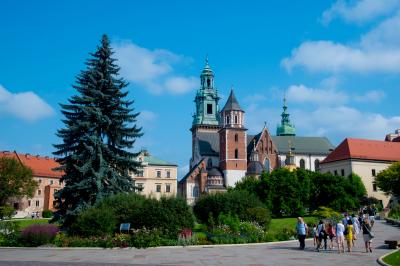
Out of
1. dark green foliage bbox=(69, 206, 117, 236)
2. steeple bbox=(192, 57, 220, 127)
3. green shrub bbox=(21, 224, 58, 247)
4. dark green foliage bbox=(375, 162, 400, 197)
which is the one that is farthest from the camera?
steeple bbox=(192, 57, 220, 127)

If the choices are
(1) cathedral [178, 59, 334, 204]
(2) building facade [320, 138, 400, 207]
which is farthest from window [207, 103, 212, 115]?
(2) building facade [320, 138, 400, 207]

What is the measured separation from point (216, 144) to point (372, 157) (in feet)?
101

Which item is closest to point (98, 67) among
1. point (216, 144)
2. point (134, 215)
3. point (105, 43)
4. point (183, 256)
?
point (105, 43)

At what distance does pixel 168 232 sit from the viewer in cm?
2312

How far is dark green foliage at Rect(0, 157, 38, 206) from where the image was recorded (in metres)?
60.8

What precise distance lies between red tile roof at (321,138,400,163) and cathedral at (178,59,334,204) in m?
11.8

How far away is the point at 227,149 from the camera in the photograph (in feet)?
260

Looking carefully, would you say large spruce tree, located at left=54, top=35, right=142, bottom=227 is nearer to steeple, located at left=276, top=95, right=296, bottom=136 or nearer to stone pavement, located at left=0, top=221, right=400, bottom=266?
stone pavement, located at left=0, top=221, right=400, bottom=266

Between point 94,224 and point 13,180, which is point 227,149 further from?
point 94,224

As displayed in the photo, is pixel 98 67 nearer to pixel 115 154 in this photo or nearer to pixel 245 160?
pixel 115 154

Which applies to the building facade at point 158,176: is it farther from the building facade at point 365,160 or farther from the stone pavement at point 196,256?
the stone pavement at point 196,256

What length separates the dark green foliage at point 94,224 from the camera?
2295 cm

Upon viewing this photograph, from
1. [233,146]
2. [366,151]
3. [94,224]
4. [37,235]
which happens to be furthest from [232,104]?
[37,235]

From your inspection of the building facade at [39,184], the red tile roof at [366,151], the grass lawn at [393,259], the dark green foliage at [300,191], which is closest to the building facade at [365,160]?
the red tile roof at [366,151]
